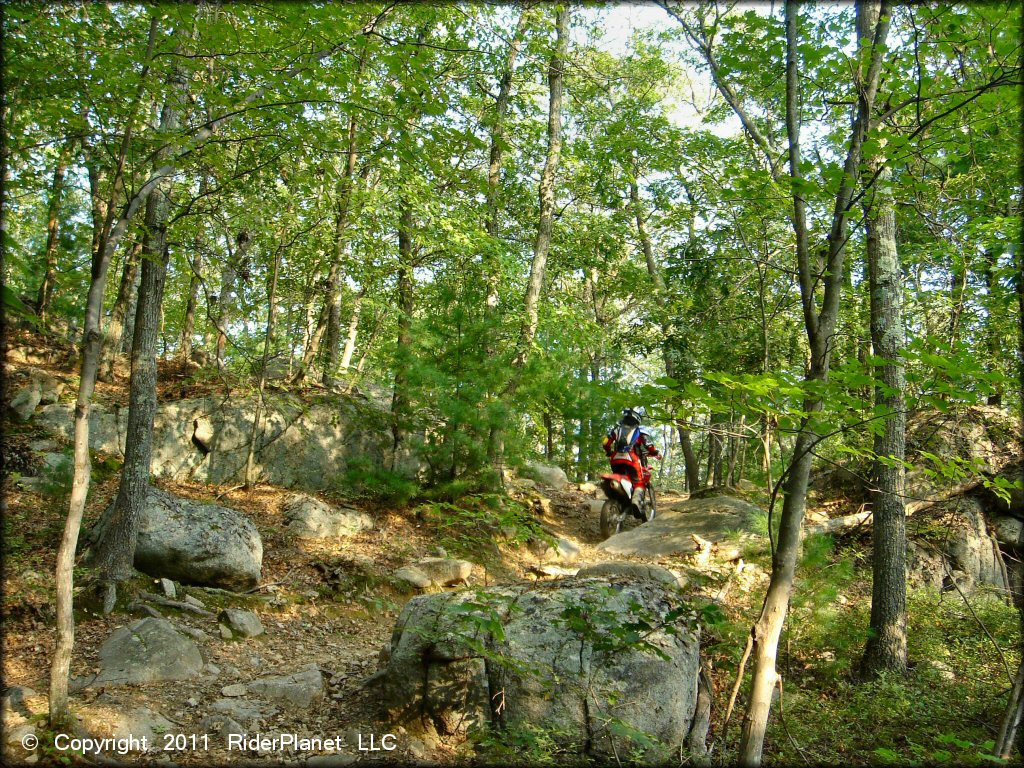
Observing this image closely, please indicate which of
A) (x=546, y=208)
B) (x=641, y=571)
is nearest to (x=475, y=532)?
(x=641, y=571)

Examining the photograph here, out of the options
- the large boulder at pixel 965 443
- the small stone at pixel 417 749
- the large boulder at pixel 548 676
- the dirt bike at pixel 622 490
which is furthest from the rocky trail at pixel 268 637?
the large boulder at pixel 965 443

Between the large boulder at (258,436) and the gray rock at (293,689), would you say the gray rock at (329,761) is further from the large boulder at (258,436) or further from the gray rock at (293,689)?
the large boulder at (258,436)

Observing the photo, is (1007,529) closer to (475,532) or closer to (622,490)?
(622,490)

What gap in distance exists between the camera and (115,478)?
733 cm

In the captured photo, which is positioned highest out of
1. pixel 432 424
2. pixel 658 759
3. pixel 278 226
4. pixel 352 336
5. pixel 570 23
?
pixel 570 23

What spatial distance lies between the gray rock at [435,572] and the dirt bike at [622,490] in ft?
10.6

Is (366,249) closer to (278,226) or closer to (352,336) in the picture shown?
(278,226)

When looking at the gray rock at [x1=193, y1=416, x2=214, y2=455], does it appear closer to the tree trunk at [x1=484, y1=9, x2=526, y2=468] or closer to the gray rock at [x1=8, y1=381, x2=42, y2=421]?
the gray rock at [x1=8, y1=381, x2=42, y2=421]

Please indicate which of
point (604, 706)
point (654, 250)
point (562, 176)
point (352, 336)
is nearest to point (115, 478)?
point (352, 336)

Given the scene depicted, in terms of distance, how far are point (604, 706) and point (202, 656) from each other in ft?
10.3

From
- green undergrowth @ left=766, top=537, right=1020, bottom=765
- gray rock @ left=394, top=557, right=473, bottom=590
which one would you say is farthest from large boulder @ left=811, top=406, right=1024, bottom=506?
gray rock @ left=394, top=557, right=473, bottom=590

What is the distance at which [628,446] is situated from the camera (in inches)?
374

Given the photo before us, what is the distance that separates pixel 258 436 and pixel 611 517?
574 centimetres

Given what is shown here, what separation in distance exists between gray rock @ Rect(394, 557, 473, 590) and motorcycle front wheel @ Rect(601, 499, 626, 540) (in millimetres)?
3231
